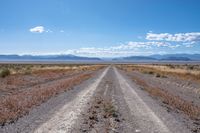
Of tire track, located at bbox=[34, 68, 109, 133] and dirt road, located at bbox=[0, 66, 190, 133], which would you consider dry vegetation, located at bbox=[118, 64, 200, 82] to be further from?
tire track, located at bbox=[34, 68, 109, 133]

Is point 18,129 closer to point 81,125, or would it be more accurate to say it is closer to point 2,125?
point 2,125

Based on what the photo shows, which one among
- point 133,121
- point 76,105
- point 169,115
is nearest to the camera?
point 133,121

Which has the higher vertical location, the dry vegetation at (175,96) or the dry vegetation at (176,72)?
the dry vegetation at (175,96)

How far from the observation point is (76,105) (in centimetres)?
1571

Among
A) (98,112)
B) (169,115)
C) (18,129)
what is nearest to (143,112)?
(169,115)

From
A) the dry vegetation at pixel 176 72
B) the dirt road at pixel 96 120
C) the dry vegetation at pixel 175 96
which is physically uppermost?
the dirt road at pixel 96 120

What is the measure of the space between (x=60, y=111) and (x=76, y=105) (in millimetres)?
2009

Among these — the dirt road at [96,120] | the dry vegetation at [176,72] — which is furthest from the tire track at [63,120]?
the dry vegetation at [176,72]

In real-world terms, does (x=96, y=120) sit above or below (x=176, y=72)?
above

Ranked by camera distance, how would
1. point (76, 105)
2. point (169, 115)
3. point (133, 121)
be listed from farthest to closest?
point (76, 105), point (169, 115), point (133, 121)

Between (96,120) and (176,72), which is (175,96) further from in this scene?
(176,72)

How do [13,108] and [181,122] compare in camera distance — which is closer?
[181,122]

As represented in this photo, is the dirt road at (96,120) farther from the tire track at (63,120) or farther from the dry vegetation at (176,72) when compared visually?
the dry vegetation at (176,72)

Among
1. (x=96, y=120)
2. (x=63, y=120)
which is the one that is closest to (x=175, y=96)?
(x=96, y=120)
